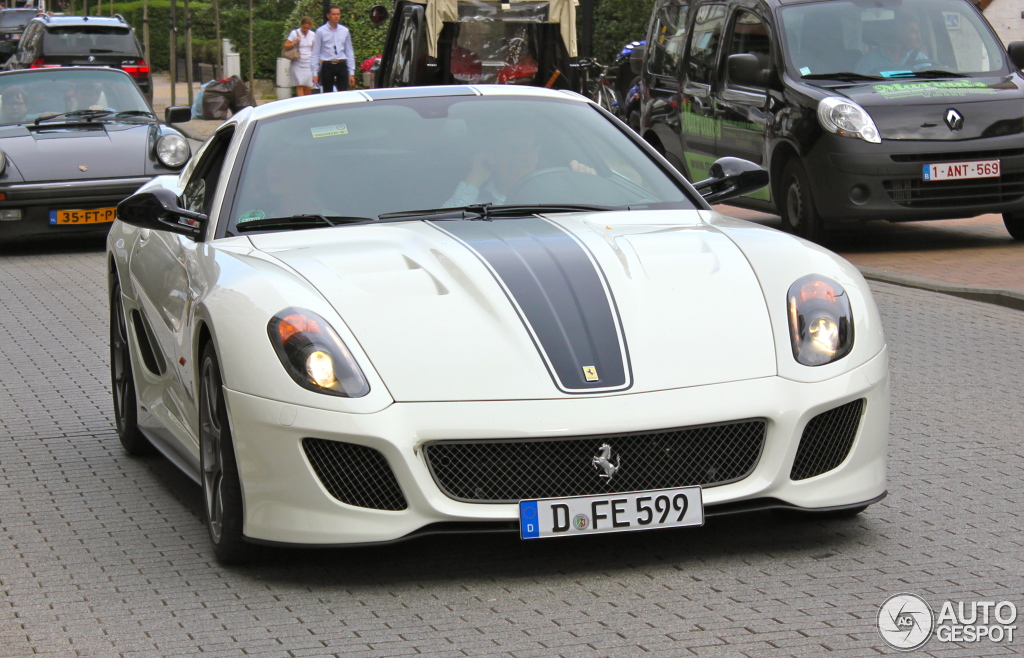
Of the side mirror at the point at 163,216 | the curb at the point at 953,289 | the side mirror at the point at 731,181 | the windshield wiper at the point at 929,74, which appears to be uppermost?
the side mirror at the point at 731,181

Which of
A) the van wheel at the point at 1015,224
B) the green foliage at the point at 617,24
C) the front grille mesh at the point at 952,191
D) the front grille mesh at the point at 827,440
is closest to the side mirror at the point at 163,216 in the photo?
the front grille mesh at the point at 827,440

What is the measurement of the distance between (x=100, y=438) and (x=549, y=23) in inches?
561

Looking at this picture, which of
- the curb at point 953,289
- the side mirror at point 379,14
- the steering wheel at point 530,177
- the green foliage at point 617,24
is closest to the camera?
the steering wheel at point 530,177

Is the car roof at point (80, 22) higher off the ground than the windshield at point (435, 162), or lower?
lower

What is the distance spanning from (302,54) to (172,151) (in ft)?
48.5

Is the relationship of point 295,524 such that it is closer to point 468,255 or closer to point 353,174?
point 468,255

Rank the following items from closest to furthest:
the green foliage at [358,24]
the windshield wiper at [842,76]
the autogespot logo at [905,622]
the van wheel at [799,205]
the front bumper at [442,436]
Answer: the autogespot logo at [905,622], the front bumper at [442,436], the van wheel at [799,205], the windshield wiper at [842,76], the green foliage at [358,24]

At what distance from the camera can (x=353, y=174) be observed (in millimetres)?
5523

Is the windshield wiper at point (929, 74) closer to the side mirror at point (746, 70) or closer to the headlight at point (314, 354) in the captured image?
the side mirror at point (746, 70)

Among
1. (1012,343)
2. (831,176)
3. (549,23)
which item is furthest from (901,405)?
(549,23)

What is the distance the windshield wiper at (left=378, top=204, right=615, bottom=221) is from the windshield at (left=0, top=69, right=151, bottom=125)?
10.1 metres

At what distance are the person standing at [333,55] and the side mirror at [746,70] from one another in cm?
1471

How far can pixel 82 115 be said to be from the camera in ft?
48.0

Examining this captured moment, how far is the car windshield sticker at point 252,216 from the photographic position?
17.5 ft
